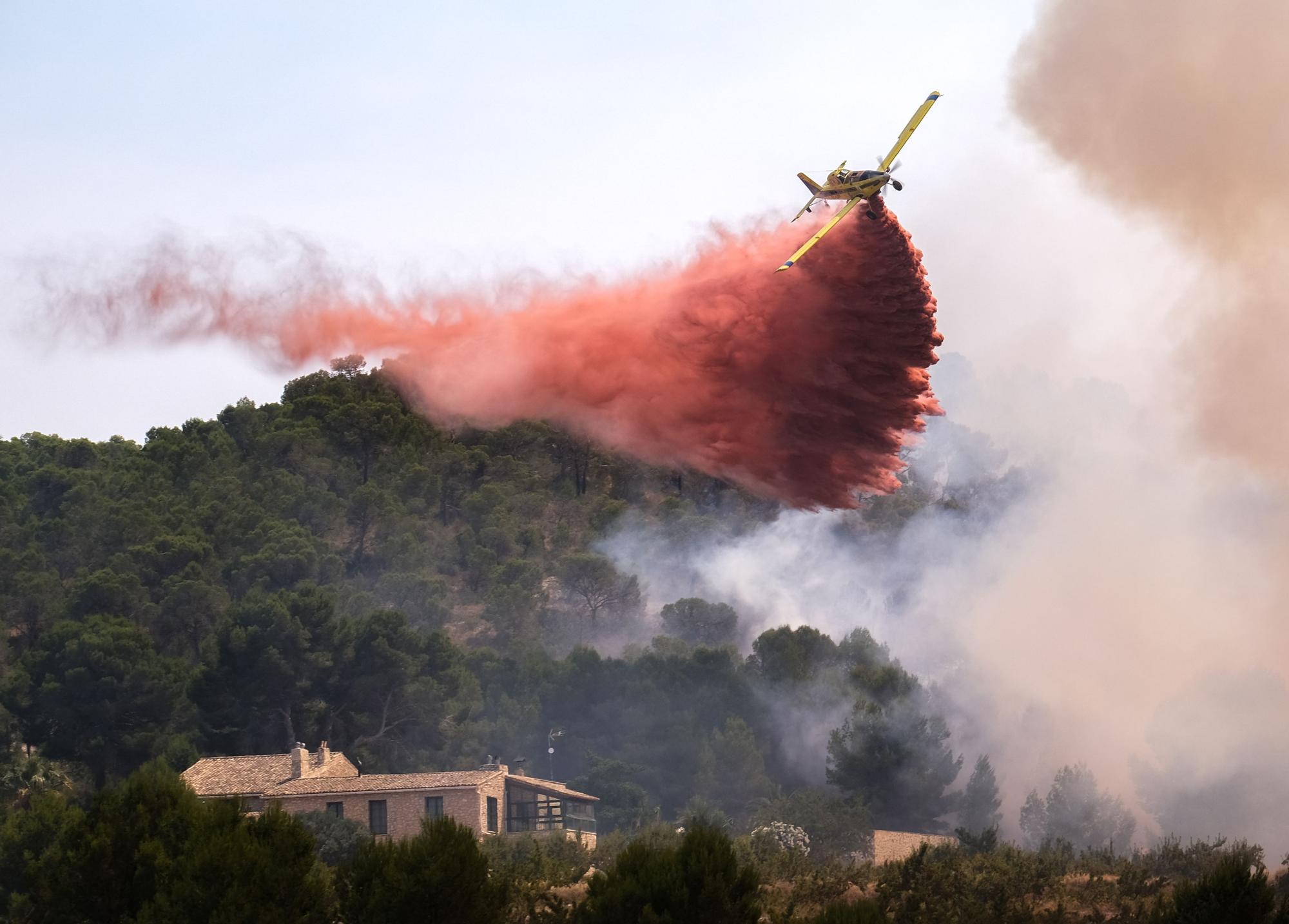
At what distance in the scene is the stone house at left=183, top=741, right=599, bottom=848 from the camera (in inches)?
2315

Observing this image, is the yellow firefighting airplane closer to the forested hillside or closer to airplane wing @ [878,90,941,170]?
airplane wing @ [878,90,941,170]

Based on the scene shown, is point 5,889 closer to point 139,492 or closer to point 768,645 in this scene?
point 768,645

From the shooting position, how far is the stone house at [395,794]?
58812mm

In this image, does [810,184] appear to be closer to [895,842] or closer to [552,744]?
[895,842]

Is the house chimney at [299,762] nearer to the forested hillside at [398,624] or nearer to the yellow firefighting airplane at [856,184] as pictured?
the forested hillside at [398,624]

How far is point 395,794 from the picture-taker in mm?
59125

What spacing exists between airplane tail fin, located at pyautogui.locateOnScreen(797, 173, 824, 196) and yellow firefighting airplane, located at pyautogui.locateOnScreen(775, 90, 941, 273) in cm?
2

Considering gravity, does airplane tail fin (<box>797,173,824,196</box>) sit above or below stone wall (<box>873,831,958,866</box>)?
above

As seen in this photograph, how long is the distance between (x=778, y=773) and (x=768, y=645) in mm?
7545

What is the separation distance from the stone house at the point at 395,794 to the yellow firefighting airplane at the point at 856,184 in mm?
22290

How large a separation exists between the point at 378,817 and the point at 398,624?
17770 millimetres

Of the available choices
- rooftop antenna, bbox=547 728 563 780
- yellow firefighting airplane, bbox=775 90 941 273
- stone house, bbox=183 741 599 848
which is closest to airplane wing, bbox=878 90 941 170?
yellow firefighting airplane, bbox=775 90 941 273

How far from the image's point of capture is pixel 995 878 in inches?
1545

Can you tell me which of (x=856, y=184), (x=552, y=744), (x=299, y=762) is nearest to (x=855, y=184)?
(x=856, y=184)
